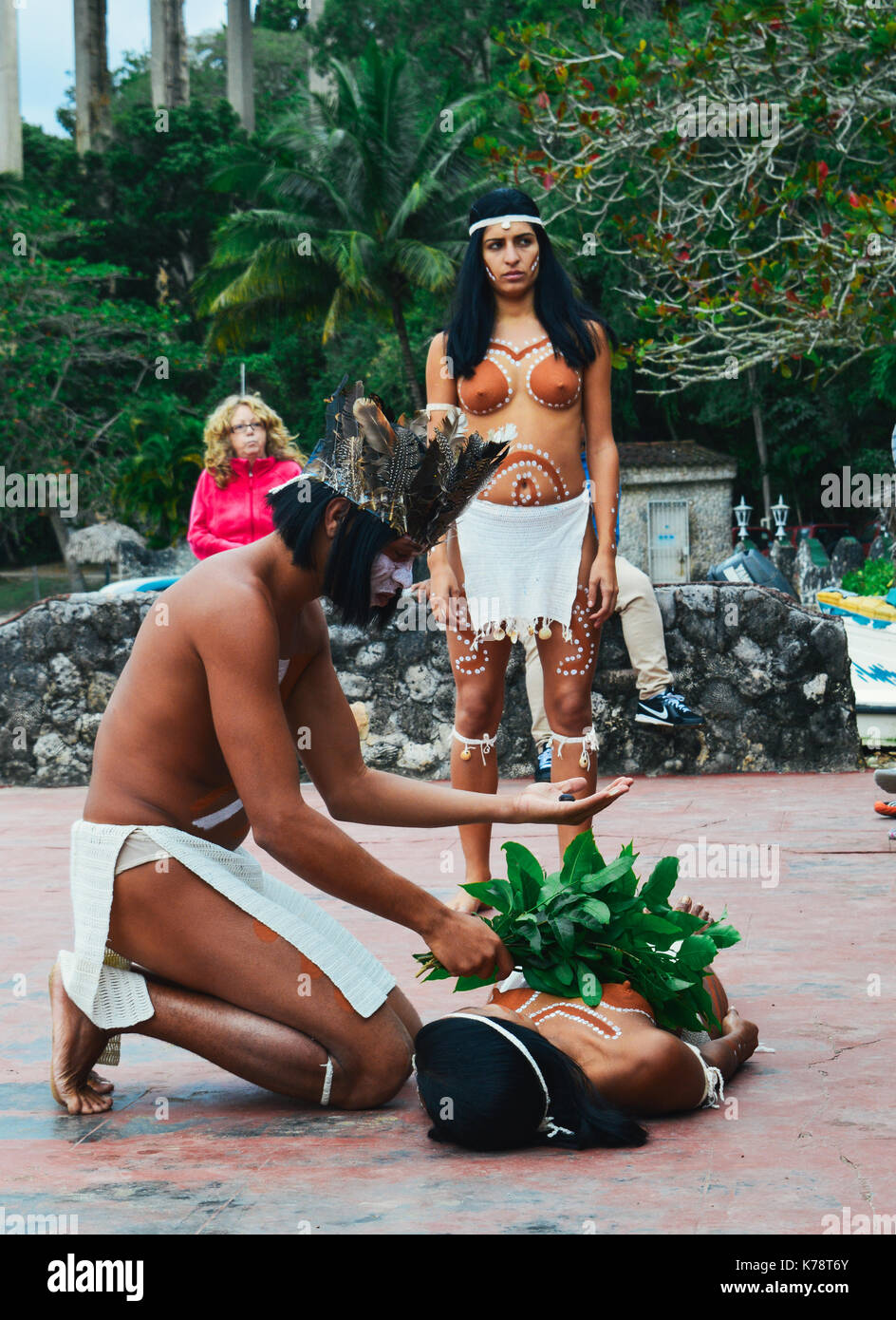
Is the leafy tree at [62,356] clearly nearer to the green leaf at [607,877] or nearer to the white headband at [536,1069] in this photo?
the green leaf at [607,877]

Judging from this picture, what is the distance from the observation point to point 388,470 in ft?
9.77

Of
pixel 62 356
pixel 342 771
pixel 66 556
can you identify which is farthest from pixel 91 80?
pixel 342 771

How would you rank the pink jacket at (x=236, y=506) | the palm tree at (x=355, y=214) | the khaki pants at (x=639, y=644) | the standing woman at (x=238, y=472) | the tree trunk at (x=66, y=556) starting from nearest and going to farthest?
1. the standing woman at (x=238, y=472)
2. the pink jacket at (x=236, y=506)
3. the khaki pants at (x=639, y=644)
4. the tree trunk at (x=66, y=556)
5. the palm tree at (x=355, y=214)

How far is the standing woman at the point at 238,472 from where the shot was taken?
23.7 ft

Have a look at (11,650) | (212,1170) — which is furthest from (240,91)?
(212,1170)

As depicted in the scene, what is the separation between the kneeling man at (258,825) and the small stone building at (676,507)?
89.6ft

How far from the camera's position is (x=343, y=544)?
118 inches

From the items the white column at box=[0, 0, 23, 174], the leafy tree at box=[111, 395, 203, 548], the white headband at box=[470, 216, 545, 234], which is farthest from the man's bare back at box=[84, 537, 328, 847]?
the white column at box=[0, 0, 23, 174]

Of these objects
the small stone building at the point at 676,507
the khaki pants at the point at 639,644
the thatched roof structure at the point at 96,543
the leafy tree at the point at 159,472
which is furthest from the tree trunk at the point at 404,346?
the khaki pants at the point at 639,644

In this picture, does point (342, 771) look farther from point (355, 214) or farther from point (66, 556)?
point (355, 214)

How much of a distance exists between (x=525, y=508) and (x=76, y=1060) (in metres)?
2.46

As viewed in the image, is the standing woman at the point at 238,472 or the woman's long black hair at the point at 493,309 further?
the standing woman at the point at 238,472

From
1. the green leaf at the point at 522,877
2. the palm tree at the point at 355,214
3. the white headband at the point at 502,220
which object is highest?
the palm tree at the point at 355,214

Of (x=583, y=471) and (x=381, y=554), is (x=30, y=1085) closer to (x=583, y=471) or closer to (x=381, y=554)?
(x=381, y=554)
